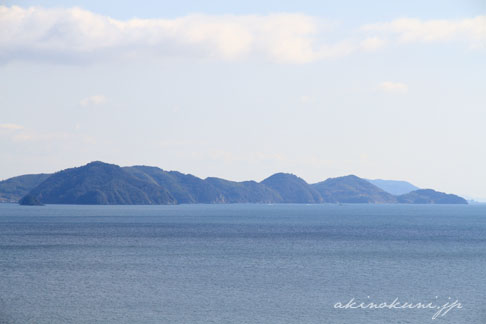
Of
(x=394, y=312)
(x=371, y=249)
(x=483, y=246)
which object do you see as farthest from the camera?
(x=483, y=246)

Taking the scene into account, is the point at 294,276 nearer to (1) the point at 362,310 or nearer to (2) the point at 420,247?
(1) the point at 362,310

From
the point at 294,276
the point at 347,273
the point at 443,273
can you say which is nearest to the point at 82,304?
the point at 294,276

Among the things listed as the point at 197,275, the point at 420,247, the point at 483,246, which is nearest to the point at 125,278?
→ the point at 197,275

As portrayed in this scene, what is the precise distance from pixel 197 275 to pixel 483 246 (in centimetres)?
7795

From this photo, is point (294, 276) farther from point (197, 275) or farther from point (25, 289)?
point (25, 289)

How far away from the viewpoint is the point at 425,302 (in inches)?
2562

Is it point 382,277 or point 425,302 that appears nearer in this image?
point 425,302

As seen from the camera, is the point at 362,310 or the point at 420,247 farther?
the point at 420,247

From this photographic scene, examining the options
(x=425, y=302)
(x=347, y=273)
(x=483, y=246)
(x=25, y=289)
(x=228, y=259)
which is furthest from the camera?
(x=483, y=246)

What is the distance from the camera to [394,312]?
197 feet

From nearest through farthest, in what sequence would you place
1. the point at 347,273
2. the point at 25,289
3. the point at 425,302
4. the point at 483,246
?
the point at 425,302
the point at 25,289
the point at 347,273
the point at 483,246

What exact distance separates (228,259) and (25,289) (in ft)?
124

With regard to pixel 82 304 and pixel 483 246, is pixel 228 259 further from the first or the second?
pixel 483 246

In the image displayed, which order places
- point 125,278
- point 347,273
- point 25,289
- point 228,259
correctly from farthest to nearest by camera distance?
point 228,259, point 347,273, point 125,278, point 25,289
